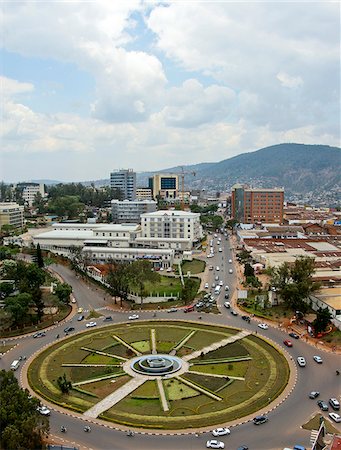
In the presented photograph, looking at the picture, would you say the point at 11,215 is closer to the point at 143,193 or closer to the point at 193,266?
the point at 193,266

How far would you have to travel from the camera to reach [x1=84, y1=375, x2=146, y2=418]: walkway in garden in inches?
815

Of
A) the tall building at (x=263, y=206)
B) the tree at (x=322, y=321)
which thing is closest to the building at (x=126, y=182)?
the tall building at (x=263, y=206)

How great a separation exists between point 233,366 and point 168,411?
233 inches

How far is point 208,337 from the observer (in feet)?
96.8

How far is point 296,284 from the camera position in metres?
32.7

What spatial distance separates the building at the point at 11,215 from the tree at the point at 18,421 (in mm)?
52582

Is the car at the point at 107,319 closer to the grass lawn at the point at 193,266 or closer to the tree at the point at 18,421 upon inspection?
the grass lawn at the point at 193,266

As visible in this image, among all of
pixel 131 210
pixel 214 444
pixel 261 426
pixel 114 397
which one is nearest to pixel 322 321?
pixel 261 426

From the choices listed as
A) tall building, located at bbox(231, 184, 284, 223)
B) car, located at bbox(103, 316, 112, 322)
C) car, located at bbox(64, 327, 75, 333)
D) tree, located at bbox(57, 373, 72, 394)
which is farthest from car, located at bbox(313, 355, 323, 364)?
tall building, located at bbox(231, 184, 284, 223)

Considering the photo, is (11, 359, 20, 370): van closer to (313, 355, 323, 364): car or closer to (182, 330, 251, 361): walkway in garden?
(182, 330, 251, 361): walkway in garden

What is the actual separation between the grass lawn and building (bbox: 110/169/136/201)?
6504cm

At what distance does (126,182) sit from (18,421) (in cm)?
10073

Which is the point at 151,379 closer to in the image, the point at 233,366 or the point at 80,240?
the point at 233,366

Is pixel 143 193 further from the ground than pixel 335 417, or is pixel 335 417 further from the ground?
pixel 143 193
